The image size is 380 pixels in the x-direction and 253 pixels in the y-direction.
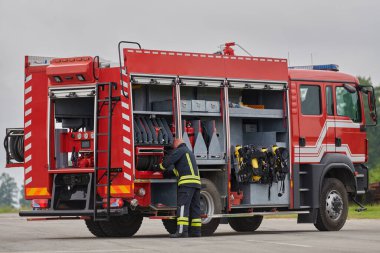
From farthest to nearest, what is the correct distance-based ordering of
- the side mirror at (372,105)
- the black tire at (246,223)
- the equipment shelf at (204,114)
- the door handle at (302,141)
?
the black tire at (246,223) → the side mirror at (372,105) → the door handle at (302,141) → the equipment shelf at (204,114)

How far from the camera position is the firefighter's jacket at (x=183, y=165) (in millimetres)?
17922

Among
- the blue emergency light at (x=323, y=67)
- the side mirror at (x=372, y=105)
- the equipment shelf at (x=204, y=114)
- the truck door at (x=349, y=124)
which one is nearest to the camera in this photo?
the equipment shelf at (x=204, y=114)

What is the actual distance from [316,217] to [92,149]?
503 cm

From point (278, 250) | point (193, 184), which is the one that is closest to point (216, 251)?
point (278, 250)

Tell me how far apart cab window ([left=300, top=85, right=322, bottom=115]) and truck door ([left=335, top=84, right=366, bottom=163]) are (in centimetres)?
57

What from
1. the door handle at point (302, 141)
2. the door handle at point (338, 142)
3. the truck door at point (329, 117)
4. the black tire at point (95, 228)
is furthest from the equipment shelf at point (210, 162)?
the door handle at point (338, 142)

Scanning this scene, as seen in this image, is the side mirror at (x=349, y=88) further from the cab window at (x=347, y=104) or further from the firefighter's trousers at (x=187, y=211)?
the firefighter's trousers at (x=187, y=211)

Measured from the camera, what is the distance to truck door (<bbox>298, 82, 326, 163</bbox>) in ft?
66.8

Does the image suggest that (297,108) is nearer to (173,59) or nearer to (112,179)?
(173,59)

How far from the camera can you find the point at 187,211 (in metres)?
17.9

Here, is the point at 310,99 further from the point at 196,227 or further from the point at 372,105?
the point at 196,227

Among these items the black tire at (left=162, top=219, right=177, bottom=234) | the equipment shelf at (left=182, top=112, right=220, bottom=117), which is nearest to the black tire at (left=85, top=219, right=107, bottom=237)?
the black tire at (left=162, top=219, right=177, bottom=234)

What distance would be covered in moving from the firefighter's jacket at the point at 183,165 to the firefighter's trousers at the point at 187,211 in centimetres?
12

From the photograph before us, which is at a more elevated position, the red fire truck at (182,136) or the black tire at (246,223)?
the red fire truck at (182,136)
